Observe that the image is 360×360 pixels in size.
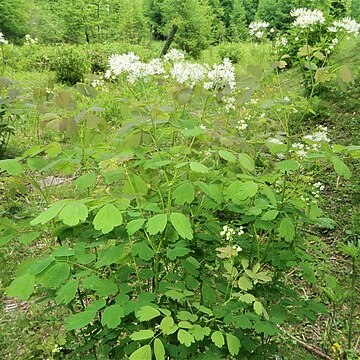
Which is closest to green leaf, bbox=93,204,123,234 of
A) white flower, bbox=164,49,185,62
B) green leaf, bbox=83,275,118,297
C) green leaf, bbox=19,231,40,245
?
green leaf, bbox=83,275,118,297

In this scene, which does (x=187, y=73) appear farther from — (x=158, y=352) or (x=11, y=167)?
(x=158, y=352)

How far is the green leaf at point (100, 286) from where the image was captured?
1.14 meters

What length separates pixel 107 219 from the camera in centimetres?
103

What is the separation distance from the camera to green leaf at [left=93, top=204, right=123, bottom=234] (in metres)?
1.01

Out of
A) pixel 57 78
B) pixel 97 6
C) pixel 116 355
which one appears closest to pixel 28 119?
pixel 57 78

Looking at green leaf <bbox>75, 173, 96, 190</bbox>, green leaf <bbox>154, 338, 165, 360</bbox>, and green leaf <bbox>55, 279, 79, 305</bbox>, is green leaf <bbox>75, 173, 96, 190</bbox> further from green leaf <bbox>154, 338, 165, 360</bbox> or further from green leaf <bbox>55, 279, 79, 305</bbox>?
green leaf <bbox>154, 338, 165, 360</bbox>

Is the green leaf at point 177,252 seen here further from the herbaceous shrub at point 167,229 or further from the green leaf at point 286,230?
the green leaf at point 286,230

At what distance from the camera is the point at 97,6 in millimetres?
14070

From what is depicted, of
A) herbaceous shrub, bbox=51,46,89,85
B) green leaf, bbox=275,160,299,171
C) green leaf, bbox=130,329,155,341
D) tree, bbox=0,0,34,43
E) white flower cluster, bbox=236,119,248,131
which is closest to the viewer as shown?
green leaf, bbox=130,329,155,341

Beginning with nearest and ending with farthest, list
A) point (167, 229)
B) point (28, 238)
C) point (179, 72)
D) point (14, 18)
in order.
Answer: point (167, 229), point (28, 238), point (179, 72), point (14, 18)

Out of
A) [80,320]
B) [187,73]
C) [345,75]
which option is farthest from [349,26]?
[80,320]

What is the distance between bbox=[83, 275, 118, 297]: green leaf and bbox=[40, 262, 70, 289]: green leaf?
0.06 m

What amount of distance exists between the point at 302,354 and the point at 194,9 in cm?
1221

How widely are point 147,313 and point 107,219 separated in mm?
261
